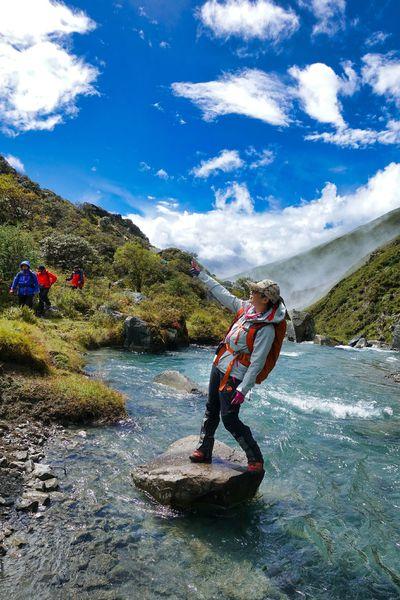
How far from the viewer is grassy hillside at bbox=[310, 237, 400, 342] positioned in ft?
332

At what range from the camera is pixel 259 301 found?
6082mm

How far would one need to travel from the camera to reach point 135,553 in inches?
194

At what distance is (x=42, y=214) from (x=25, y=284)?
43779 millimetres

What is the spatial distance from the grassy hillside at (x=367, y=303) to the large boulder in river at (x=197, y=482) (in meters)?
84.2

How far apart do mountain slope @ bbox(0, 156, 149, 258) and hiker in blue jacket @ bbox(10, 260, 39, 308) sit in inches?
491

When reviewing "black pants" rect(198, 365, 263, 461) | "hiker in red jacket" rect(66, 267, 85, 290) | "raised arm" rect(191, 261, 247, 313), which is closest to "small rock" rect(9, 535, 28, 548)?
"black pants" rect(198, 365, 263, 461)

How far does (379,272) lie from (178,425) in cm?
14949

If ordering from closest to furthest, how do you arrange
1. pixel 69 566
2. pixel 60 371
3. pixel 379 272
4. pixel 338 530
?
pixel 69 566
pixel 338 530
pixel 60 371
pixel 379 272

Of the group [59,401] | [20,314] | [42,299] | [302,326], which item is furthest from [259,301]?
[302,326]

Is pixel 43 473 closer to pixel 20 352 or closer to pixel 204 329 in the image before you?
pixel 20 352

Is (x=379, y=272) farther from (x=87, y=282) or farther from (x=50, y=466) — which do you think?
(x=50, y=466)

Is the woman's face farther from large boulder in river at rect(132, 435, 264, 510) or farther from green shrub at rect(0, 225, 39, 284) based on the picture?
green shrub at rect(0, 225, 39, 284)

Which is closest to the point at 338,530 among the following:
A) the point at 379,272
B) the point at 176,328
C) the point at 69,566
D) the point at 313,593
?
the point at 313,593

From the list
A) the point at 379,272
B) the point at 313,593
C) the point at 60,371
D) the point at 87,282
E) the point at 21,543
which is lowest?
the point at 313,593
